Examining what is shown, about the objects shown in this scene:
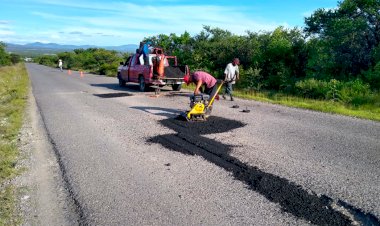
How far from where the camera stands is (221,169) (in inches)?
233

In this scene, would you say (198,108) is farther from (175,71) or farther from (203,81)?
(175,71)

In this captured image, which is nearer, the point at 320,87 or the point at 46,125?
the point at 46,125

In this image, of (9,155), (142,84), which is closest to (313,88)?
(142,84)

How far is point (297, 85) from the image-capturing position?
1605 centimetres

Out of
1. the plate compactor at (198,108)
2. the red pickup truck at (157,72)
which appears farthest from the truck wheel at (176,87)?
the plate compactor at (198,108)

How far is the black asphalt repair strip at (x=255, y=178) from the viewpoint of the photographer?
4238mm

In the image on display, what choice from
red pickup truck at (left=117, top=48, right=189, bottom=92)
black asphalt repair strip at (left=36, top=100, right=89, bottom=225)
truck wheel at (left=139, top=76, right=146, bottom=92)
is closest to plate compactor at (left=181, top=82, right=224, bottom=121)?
black asphalt repair strip at (left=36, top=100, right=89, bottom=225)

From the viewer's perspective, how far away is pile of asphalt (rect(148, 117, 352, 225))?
4.29 meters

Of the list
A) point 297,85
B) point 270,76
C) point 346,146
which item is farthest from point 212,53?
point 346,146

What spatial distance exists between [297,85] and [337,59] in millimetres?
2317

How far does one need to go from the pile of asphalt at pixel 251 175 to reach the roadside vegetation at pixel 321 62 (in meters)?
5.26

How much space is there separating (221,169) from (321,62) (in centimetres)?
1274

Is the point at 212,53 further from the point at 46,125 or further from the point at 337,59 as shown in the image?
the point at 46,125

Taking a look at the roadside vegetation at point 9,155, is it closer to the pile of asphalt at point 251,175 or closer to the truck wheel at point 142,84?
the pile of asphalt at point 251,175
